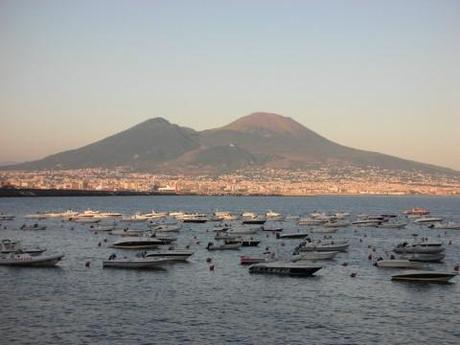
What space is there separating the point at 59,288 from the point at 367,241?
144 ft

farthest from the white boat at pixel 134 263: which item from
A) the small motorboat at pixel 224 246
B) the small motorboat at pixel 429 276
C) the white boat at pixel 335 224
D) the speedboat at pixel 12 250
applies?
the white boat at pixel 335 224

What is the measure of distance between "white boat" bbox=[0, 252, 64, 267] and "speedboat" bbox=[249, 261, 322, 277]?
14994 mm

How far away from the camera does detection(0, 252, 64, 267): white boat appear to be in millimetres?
51625

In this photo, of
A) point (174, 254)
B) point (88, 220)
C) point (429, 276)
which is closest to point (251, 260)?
point (174, 254)

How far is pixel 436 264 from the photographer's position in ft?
188

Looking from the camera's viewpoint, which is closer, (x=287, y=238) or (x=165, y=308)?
(x=165, y=308)

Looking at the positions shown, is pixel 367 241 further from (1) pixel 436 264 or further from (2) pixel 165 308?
(2) pixel 165 308

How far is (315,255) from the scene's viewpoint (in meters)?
57.5

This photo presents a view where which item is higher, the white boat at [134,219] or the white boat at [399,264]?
the white boat at [399,264]

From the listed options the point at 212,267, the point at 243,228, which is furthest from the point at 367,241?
the point at 212,267

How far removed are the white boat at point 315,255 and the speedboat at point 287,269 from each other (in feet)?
20.0

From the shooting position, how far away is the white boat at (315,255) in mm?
56000

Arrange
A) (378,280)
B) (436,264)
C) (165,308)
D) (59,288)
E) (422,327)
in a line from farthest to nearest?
(436,264)
(378,280)
(59,288)
(165,308)
(422,327)

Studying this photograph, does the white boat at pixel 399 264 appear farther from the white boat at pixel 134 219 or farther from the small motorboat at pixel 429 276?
the white boat at pixel 134 219
